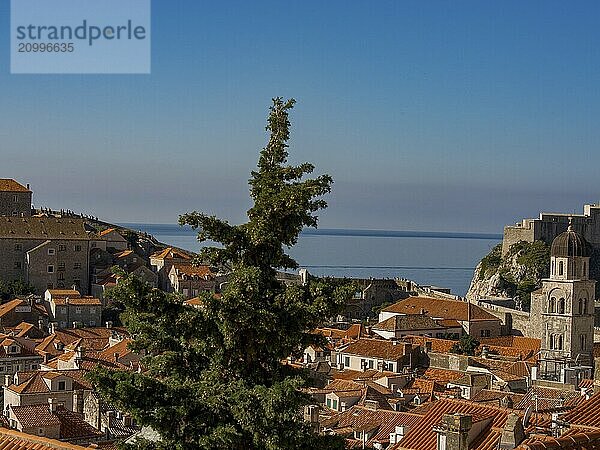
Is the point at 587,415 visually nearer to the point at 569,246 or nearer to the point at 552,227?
the point at 569,246

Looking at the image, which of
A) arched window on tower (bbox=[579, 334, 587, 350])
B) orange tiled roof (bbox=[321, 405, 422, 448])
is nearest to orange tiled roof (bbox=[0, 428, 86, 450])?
orange tiled roof (bbox=[321, 405, 422, 448])

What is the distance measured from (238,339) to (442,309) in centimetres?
4544

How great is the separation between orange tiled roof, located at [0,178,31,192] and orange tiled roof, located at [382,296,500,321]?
83.0 feet

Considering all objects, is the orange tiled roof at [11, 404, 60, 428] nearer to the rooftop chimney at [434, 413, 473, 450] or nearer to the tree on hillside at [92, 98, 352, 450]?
the rooftop chimney at [434, 413, 473, 450]

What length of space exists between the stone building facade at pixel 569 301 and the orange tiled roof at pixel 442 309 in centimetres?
775

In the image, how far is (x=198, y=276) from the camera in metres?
58.3

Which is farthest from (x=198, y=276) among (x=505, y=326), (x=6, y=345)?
(x=6, y=345)

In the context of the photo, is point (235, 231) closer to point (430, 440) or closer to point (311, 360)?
point (430, 440)

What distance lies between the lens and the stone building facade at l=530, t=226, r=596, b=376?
1658 inches

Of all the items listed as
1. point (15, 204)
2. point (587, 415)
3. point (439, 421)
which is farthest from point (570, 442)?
point (15, 204)

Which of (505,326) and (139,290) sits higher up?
(139,290)

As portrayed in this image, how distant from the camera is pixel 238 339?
772 centimetres

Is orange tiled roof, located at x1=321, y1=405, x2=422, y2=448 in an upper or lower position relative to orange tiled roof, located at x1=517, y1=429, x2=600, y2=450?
lower

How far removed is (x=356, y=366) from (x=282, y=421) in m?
30.1
